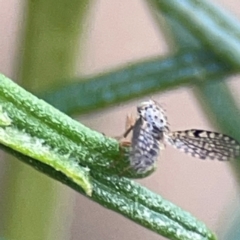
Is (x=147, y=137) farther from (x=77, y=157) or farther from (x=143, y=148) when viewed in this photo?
(x=77, y=157)

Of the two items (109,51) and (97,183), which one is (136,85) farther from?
(109,51)

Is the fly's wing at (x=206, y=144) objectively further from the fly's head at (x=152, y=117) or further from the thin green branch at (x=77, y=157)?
the thin green branch at (x=77, y=157)

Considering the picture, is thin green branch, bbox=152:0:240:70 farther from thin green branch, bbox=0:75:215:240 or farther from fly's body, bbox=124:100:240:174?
thin green branch, bbox=0:75:215:240

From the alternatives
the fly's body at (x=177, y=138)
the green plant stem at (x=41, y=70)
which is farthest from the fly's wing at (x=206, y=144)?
the green plant stem at (x=41, y=70)

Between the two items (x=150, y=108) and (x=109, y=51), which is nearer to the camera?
(x=150, y=108)

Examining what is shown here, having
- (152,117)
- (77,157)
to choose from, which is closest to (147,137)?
(152,117)

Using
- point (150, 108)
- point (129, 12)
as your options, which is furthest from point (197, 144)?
point (129, 12)

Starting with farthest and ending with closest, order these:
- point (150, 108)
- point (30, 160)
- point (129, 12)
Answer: point (129, 12) < point (150, 108) < point (30, 160)
